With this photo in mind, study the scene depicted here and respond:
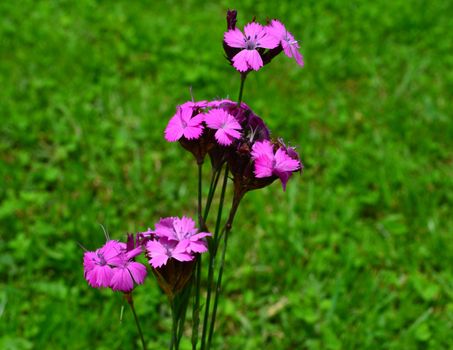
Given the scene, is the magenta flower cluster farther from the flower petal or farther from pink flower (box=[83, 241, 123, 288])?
the flower petal

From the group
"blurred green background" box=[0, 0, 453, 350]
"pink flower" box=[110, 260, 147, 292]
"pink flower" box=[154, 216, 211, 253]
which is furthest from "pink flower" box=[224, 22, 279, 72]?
"blurred green background" box=[0, 0, 453, 350]

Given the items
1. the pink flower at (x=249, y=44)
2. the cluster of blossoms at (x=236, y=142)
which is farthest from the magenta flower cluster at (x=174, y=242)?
the pink flower at (x=249, y=44)

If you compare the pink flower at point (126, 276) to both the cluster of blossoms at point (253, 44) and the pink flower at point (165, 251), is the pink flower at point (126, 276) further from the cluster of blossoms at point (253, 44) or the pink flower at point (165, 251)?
the cluster of blossoms at point (253, 44)

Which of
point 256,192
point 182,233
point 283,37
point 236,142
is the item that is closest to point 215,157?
point 236,142

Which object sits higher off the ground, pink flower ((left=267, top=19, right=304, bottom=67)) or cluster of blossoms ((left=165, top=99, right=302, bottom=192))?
pink flower ((left=267, top=19, right=304, bottom=67))

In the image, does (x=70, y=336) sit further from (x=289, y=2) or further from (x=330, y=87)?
(x=289, y=2)

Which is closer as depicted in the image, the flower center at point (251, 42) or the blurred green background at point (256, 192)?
the flower center at point (251, 42)

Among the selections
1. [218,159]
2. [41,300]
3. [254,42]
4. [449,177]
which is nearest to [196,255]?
[218,159]
